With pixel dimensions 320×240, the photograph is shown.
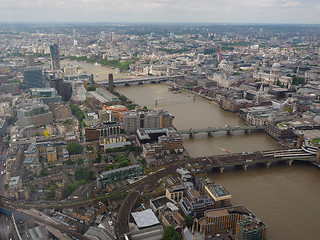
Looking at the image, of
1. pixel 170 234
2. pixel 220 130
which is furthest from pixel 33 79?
pixel 170 234

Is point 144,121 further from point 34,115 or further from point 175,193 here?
point 175,193

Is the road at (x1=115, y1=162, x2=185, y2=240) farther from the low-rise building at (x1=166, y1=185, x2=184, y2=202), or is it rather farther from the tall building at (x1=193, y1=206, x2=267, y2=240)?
the tall building at (x1=193, y1=206, x2=267, y2=240)

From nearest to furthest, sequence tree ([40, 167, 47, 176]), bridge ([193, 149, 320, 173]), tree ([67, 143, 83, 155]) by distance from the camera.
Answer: tree ([40, 167, 47, 176])
bridge ([193, 149, 320, 173])
tree ([67, 143, 83, 155])

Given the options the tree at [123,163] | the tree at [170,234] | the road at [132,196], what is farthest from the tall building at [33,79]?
the tree at [170,234]

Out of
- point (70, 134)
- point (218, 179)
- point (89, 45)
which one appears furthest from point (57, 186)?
point (89, 45)

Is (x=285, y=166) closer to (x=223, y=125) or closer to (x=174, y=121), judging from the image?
(x=223, y=125)

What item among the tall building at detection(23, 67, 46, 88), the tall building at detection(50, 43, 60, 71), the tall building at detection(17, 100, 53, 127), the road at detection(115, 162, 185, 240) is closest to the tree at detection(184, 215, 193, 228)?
the road at detection(115, 162, 185, 240)
